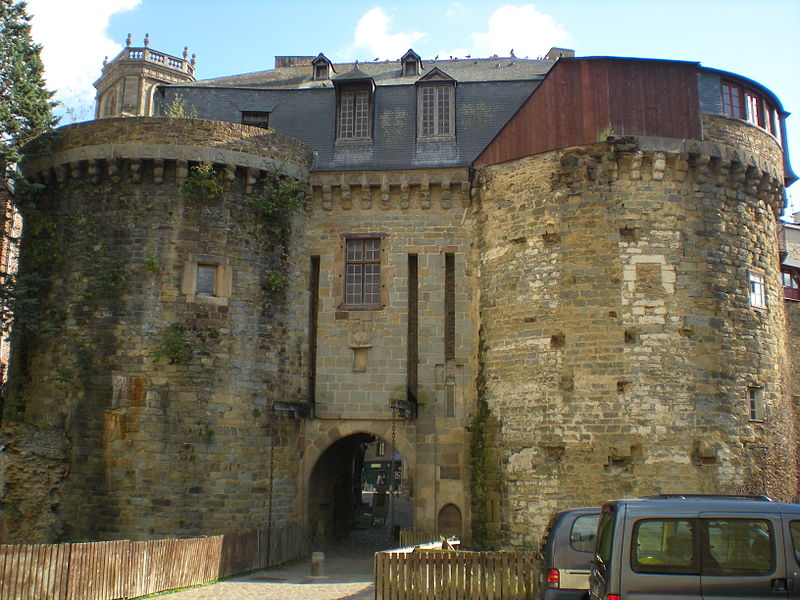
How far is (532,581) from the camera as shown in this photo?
12359 mm

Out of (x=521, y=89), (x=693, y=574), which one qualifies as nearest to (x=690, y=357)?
(x=521, y=89)

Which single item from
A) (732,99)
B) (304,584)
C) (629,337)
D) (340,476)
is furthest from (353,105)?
(304,584)

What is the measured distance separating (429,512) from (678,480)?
17.9 ft

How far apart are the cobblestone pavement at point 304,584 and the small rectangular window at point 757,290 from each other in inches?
389

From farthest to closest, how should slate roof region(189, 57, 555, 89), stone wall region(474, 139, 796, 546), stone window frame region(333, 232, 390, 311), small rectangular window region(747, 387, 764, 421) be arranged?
1. slate roof region(189, 57, 555, 89)
2. stone window frame region(333, 232, 390, 311)
3. small rectangular window region(747, 387, 764, 421)
4. stone wall region(474, 139, 796, 546)

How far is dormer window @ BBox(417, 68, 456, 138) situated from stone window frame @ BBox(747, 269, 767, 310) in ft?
25.4

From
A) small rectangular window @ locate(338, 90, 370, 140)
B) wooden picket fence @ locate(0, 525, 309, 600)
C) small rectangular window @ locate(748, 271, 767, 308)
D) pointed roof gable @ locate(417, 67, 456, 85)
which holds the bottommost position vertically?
wooden picket fence @ locate(0, 525, 309, 600)

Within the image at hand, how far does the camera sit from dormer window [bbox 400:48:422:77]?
22941 mm

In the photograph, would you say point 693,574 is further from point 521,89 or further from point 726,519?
point 521,89

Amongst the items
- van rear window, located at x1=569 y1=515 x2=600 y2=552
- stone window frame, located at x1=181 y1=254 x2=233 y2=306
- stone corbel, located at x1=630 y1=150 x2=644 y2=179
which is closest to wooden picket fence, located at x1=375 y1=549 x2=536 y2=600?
van rear window, located at x1=569 y1=515 x2=600 y2=552

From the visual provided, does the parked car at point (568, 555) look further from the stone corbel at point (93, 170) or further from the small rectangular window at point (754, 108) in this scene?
the stone corbel at point (93, 170)

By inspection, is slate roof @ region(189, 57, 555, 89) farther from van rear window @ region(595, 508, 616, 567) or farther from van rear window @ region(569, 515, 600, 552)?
van rear window @ region(595, 508, 616, 567)

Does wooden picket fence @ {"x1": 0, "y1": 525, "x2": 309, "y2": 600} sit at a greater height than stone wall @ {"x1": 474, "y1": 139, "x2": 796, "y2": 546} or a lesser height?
lesser

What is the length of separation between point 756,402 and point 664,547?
10.3 meters
